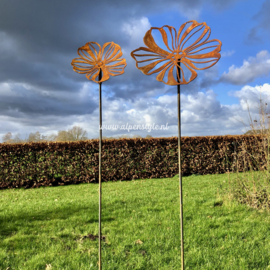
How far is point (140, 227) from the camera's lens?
12.0 ft

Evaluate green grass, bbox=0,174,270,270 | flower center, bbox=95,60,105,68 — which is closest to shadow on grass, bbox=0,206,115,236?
green grass, bbox=0,174,270,270

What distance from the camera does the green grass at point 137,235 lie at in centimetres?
283

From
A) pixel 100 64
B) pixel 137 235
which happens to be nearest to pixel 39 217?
pixel 137 235

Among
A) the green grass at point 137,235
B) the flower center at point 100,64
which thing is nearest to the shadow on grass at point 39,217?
the green grass at point 137,235

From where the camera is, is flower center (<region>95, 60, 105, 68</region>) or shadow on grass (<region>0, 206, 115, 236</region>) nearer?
flower center (<region>95, 60, 105, 68</region>)

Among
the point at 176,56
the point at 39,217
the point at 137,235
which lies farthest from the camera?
the point at 39,217

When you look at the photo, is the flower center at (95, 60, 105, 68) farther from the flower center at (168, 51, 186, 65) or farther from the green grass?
the green grass

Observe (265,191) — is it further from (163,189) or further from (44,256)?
(44,256)

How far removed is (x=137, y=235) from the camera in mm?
3379

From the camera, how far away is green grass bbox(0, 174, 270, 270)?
2.83 meters

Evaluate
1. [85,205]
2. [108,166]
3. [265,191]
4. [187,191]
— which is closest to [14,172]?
Result: [108,166]

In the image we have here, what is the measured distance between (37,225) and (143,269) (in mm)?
2118

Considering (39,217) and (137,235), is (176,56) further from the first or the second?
(39,217)

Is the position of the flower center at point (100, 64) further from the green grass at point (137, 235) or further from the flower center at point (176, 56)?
the green grass at point (137, 235)
